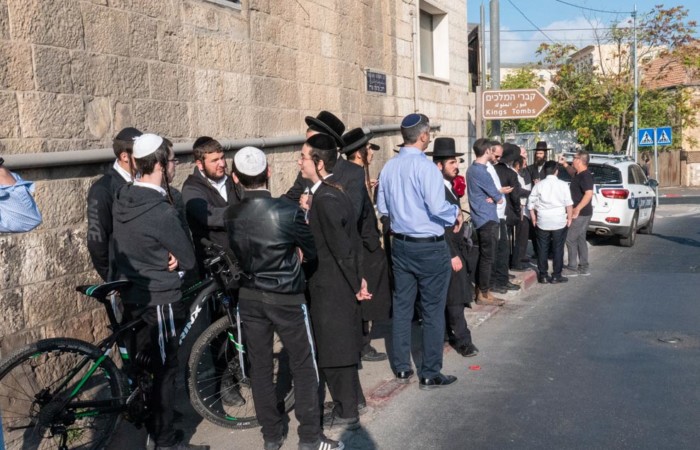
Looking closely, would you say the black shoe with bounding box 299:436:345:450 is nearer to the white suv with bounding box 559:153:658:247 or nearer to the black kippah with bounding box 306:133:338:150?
the black kippah with bounding box 306:133:338:150

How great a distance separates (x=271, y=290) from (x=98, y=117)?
2264 mm

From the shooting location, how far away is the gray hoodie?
163 inches

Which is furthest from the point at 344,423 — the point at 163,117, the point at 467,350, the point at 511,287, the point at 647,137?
the point at 647,137

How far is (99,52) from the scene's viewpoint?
18.2ft

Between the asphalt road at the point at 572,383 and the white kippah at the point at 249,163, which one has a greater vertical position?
the white kippah at the point at 249,163

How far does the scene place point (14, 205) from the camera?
284 cm

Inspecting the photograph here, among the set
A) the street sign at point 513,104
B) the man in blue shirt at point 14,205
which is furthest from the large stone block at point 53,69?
the street sign at point 513,104

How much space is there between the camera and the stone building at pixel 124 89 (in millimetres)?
4859

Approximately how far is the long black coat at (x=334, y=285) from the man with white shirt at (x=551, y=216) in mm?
6038

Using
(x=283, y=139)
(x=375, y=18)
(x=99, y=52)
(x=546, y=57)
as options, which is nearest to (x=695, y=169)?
(x=546, y=57)

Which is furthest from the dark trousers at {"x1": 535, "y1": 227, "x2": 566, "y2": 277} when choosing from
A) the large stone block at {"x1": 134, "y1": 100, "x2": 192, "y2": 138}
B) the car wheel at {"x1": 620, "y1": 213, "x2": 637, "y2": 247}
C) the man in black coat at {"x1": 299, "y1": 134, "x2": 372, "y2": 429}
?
the man in black coat at {"x1": 299, "y1": 134, "x2": 372, "y2": 429}

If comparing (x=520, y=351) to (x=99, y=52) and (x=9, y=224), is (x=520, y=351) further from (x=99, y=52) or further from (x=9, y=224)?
(x=9, y=224)

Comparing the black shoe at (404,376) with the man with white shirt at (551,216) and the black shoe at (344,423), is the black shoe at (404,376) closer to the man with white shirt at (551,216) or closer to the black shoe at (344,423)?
the black shoe at (344,423)

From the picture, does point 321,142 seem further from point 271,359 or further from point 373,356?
point 373,356
